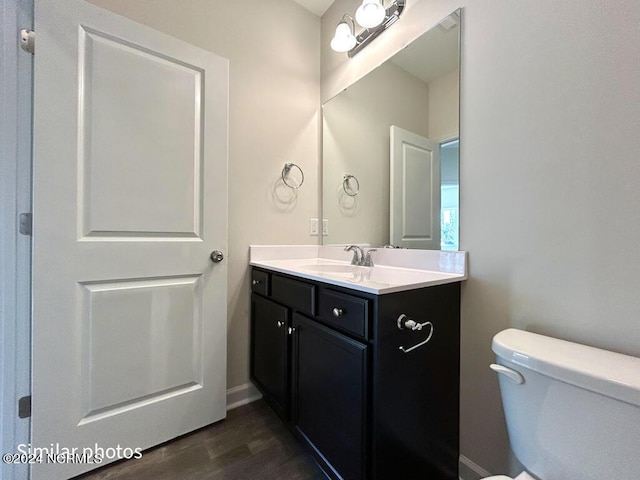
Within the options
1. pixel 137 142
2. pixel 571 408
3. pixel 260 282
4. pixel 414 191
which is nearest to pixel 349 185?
pixel 414 191

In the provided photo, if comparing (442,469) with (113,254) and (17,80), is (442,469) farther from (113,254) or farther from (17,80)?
(17,80)

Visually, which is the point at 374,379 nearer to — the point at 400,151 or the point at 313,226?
the point at 400,151

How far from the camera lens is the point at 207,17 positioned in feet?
5.05

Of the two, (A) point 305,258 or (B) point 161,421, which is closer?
(B) point 161,421

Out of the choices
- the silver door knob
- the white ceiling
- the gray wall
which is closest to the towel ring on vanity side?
the gray wall

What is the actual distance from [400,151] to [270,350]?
1287 mm

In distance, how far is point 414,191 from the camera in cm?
139

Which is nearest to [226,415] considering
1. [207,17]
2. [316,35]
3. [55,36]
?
[55,36]

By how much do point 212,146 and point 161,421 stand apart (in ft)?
4.55

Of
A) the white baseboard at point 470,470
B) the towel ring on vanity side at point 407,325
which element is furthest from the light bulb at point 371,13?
the white baseboard at point 470,470

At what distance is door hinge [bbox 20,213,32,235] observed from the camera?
1.04 metres

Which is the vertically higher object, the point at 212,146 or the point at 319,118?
the point at 319,118

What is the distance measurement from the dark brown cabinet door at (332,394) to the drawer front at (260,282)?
0.33 meters

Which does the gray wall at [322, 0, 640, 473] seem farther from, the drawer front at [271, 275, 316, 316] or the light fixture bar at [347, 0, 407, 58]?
the drawer front at [271, 275, 316, 316]
